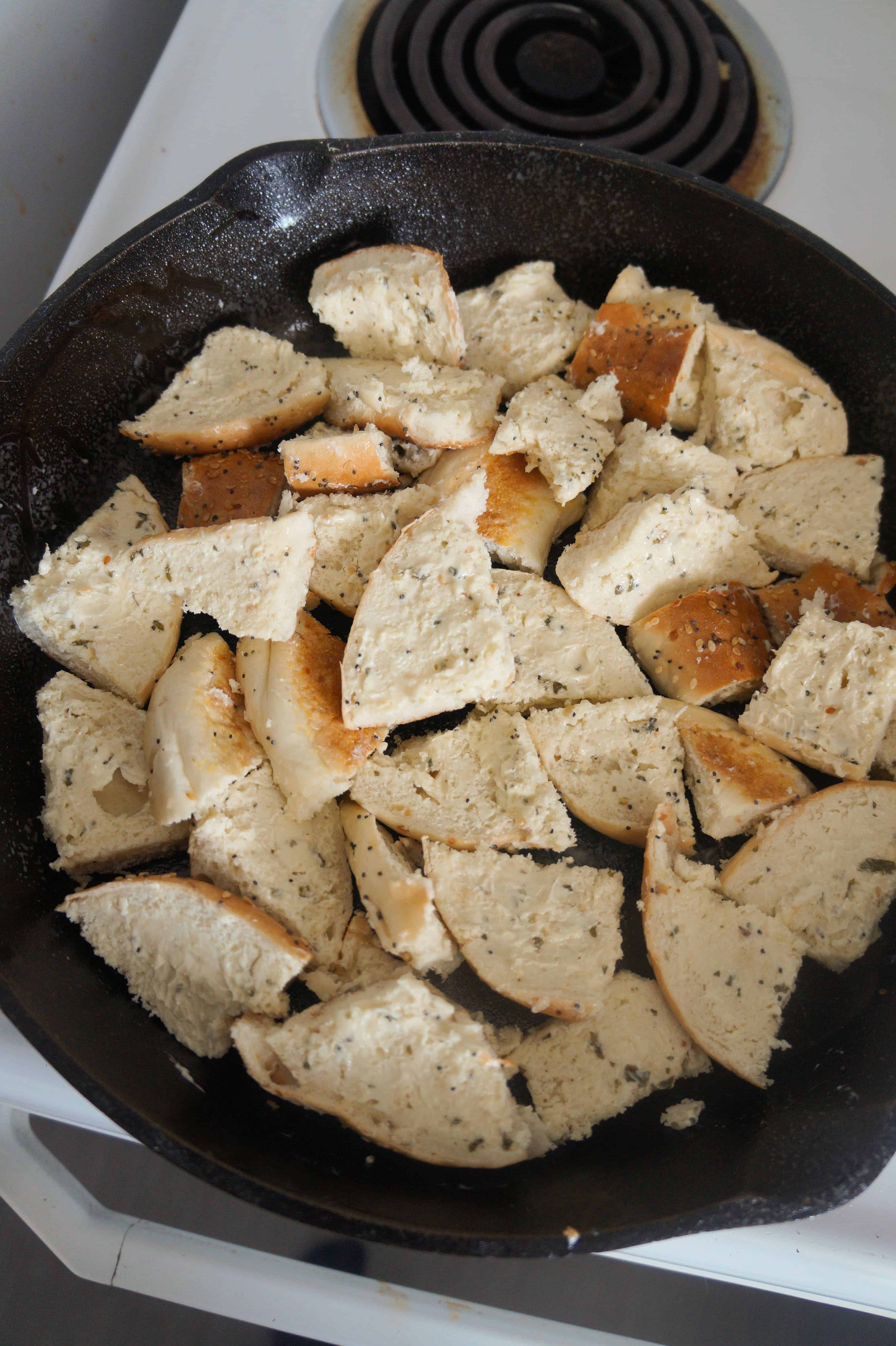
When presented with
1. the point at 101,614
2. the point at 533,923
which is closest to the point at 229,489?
the point at 101,614

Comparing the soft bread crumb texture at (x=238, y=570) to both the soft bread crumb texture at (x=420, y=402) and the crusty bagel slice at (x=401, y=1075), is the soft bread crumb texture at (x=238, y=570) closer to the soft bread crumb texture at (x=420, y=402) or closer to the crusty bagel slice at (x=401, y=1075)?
the soft bread crumb texture at (x=420, y=402)

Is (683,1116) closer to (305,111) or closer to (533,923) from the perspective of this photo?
(533,923)

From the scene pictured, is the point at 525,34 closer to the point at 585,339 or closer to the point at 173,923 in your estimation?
the point at 585,339

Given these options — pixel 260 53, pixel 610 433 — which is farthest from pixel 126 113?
pixel 610 433

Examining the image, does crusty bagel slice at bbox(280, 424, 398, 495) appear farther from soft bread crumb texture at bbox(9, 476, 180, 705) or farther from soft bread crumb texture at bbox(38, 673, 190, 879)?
soft bread crumb texture at bbox(38, 673, 190, 879)

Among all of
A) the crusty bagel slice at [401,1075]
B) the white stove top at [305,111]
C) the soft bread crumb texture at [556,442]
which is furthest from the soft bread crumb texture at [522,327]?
the crusty bagel slice at [401,1075]

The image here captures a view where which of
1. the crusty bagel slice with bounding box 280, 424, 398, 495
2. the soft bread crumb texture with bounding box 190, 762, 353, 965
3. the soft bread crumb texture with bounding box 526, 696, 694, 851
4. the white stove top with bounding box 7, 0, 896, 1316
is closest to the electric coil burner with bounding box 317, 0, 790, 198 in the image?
the white stove top with bounding box 7, 0, 896, 1316

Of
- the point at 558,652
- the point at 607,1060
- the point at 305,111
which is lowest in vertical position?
the point at 607,1060
